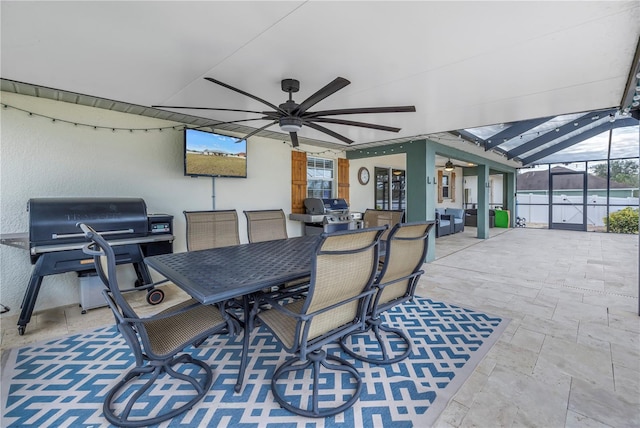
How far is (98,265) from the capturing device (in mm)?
1492

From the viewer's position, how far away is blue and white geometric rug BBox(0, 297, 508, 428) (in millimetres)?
1578

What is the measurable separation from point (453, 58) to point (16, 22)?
10.0ft

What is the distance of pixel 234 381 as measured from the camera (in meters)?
1.91

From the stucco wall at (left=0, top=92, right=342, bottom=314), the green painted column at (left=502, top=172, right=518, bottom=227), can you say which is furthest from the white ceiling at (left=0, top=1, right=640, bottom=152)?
the green painted column at (left=502, top=172, right=518, bottom=227)

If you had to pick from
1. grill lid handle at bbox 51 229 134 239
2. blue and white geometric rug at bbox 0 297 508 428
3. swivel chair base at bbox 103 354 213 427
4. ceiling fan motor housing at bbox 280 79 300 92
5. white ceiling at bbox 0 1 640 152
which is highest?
white ceiling at bbox 0 1 640 152

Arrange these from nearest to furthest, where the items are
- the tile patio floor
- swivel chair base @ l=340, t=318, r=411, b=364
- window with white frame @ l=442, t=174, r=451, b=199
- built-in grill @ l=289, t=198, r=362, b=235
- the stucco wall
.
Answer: the tile patio floor < swivel chair base @ l=340, t=318, r=411, b=364 < the stucco wall < built-in grill @ l=289, t=198, r=362, b=235 < window with white frame @ l=442, t=174, r=451, b=199

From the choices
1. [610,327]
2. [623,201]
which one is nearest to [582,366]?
[610,327]

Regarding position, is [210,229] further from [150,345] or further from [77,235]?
[150,345]

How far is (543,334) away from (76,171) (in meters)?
5.24

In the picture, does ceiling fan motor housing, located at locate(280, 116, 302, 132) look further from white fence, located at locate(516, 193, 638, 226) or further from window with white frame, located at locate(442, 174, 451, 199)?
white fence, located at locate(516, 193, 638, 226)

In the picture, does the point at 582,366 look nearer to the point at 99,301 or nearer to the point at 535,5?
the point at 535,5

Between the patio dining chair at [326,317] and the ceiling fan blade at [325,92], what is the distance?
1.07 metres

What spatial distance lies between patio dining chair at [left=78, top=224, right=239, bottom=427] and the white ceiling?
140 centimetres

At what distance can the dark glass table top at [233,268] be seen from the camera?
4.93 feet
